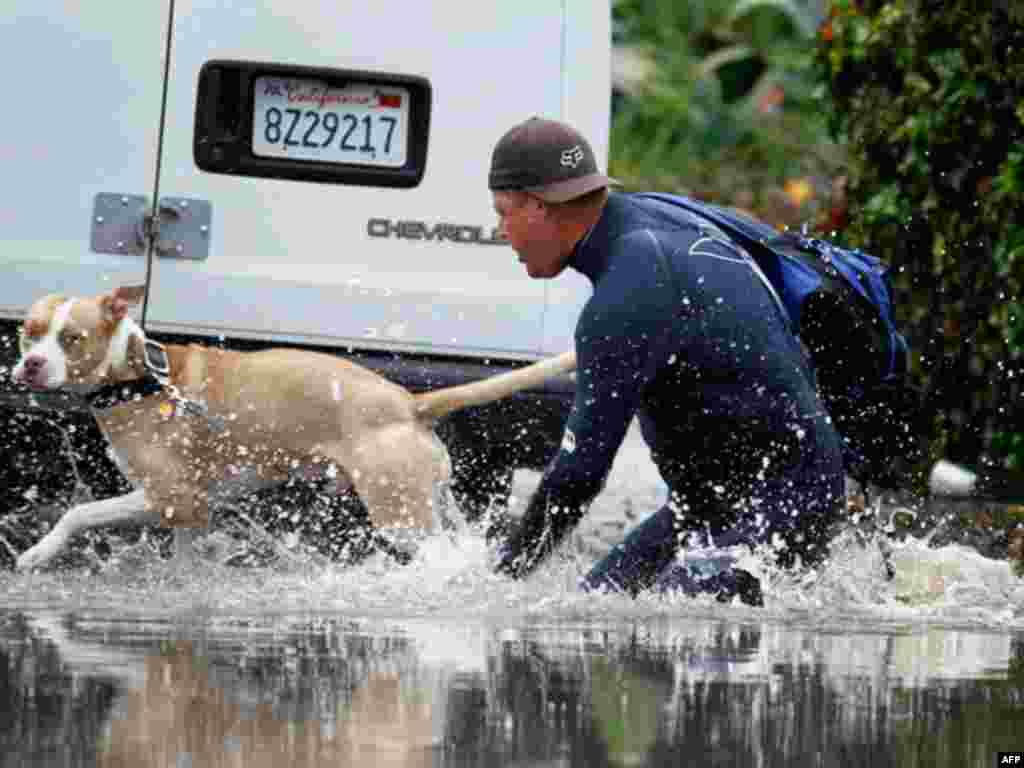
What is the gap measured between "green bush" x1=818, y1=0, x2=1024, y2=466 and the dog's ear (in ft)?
11.7

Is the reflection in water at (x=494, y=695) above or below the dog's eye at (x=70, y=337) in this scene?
below

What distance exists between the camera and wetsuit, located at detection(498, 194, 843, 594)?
6844 millimetres

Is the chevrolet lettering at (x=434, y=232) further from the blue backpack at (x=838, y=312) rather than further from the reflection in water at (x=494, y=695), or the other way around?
the reflection in water at (x=494, y=695)

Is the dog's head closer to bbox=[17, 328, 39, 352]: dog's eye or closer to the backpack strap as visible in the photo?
bbox=[17, 328, 39, 352]: dog's eye

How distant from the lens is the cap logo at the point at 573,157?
6.98 meters

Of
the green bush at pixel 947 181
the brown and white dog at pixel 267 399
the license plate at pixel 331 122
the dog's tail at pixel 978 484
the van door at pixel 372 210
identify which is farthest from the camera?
the dog's tail at pixel 978 484

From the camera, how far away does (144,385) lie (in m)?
8.94

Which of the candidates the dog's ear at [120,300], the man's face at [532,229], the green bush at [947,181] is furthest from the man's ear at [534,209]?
the green bush at [947,181]

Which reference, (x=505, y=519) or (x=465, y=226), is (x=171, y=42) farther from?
(x=505, y=519)

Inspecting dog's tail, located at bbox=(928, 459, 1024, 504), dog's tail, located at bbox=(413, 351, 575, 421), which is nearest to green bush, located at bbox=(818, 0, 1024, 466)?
dog's tail, located at bbox=(928, 459, 1024, 504)

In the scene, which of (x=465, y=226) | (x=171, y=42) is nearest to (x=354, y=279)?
(x=465, y=226)

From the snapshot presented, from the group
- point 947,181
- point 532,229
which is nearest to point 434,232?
point 532,229

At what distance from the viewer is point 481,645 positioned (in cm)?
672

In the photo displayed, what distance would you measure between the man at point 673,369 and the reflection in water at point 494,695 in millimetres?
301
